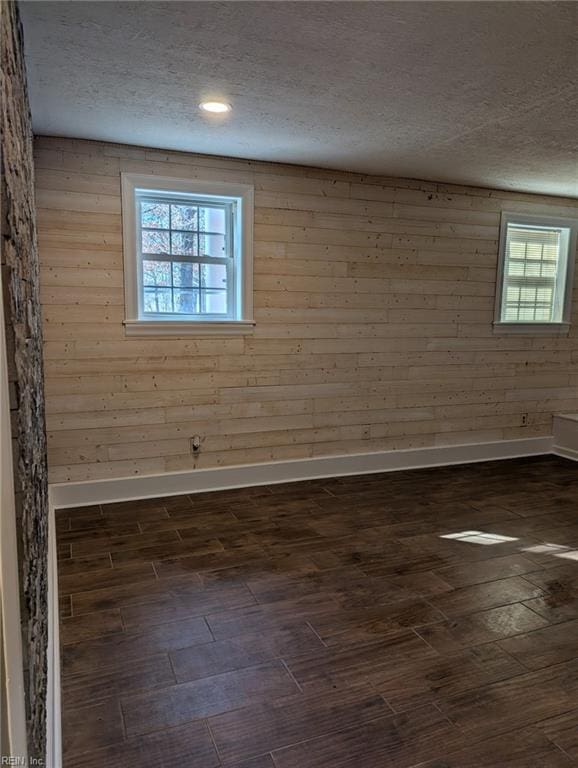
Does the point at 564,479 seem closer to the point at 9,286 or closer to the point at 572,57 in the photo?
the point at 572,57

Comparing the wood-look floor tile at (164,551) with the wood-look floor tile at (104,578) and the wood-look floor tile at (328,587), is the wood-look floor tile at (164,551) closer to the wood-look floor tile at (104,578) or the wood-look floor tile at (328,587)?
the wood-look floor tile at (104,578)

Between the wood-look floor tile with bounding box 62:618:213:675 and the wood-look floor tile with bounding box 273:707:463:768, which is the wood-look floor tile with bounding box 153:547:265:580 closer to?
the wood-look floor tile with bounding box 62:618:213:675

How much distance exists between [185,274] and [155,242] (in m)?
0.32

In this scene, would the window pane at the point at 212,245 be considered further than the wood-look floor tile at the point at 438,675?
Yes

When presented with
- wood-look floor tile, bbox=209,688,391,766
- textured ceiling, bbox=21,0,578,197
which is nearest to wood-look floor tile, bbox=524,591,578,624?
wood-look floor tile, bbox=209,688,391,766

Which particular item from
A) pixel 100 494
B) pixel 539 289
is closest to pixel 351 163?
pixel 539 289

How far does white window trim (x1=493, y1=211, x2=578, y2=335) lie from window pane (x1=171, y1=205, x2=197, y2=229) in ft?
9.63

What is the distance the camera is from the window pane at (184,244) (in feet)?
13.5

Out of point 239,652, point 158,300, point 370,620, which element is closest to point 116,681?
point 239,652

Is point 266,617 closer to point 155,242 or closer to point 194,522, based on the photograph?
point 194,522

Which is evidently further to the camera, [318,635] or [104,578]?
[104,578]

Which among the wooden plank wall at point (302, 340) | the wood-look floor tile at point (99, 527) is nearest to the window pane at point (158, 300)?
the wooden plank wall at point (302, 340)

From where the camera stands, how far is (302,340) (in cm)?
453

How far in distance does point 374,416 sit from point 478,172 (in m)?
2.23
